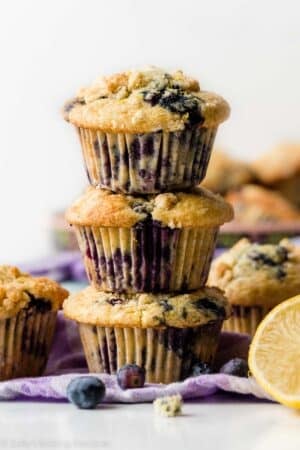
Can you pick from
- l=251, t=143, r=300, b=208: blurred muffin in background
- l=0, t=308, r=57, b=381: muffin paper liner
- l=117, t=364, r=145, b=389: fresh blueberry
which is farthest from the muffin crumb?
l=251, t=143, r=300, b=208: blurred muffin in background

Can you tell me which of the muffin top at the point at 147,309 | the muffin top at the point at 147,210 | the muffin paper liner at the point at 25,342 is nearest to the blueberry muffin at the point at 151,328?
the muffin top at the point at 147,309

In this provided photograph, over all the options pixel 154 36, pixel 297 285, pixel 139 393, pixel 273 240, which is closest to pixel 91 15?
pixel 154 36

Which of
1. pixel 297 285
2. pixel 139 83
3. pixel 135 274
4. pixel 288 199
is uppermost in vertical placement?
pixel 139 83

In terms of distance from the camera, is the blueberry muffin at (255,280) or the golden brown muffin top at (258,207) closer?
the blueberry muffin at (255,280)

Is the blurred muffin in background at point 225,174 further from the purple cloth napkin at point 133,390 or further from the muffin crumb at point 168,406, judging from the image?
the muffin crumb at point 168,406

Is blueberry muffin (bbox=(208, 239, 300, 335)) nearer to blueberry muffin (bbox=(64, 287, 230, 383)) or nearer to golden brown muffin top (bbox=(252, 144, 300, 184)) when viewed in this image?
blueberry muffin (bbox=(64, 287, 230, 383))

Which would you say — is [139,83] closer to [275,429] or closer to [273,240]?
[275,429]
